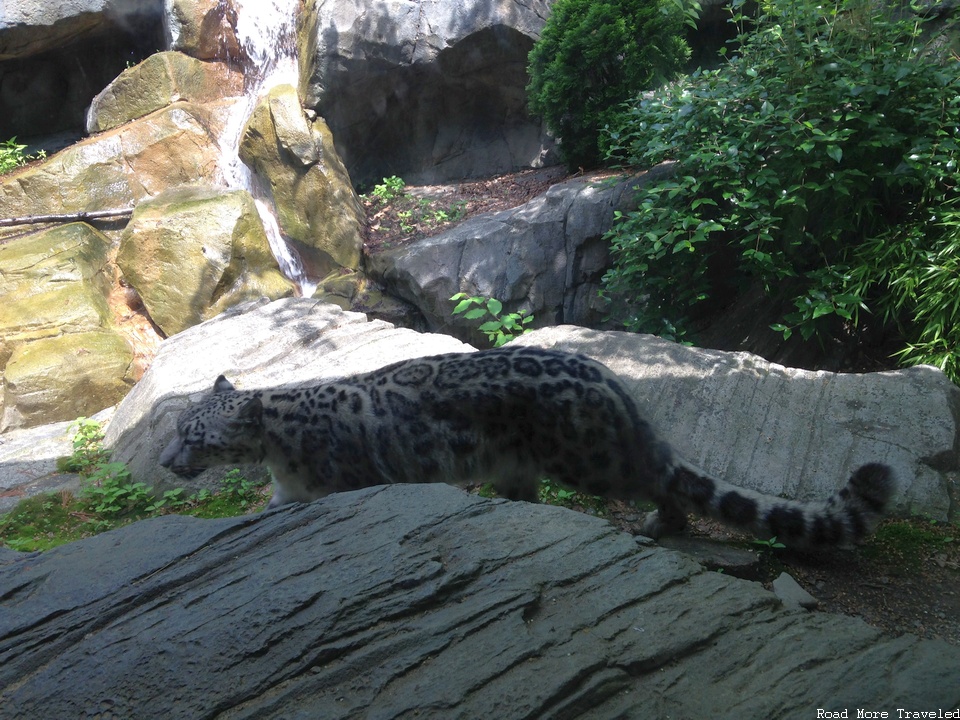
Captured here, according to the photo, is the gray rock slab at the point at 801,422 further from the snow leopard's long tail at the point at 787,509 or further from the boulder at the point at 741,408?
the snow leopard's long tail at the point at 787,509

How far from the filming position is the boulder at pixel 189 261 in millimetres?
11648

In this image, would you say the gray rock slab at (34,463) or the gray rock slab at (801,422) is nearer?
the gray rock slab at (801,422)

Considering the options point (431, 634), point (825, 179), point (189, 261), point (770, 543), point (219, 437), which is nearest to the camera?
point (431, 634)

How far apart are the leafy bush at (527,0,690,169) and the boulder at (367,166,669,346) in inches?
38.7

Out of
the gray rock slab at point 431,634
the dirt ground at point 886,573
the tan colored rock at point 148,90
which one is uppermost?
the tan colored rock at point 148,90

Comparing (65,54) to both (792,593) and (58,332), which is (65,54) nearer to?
(58,332)

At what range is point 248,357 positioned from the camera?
750 centimetres

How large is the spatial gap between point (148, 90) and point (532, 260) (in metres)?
8.40

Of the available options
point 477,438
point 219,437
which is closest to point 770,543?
point 477,438

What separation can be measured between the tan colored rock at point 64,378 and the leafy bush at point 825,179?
24.0ft

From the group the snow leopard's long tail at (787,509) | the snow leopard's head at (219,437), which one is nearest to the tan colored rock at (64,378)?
the snow leopard's head at (219,437)

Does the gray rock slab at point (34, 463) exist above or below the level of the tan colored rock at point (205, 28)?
below

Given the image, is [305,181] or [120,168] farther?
[120,168]

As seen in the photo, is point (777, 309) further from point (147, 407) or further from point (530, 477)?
point (147, 407)
